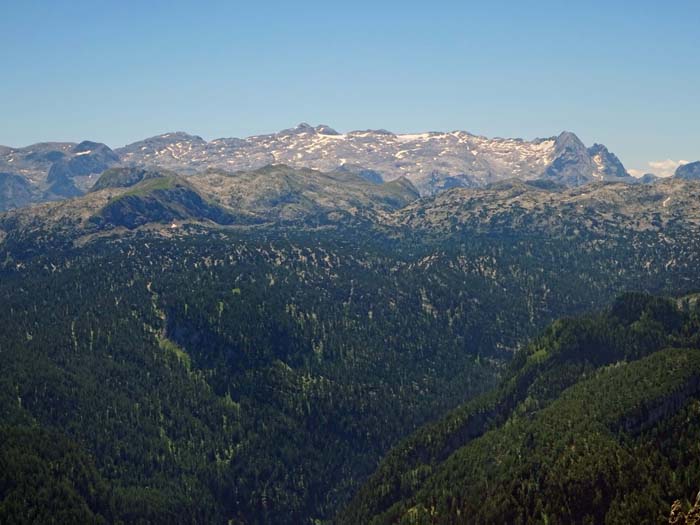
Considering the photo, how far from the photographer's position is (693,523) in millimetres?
79625

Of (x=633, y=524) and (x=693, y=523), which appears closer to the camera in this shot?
(x=693, y=523)

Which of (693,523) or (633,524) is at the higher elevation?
(693,523)

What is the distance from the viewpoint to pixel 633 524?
19650 centimetres

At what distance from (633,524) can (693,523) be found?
436 feet
